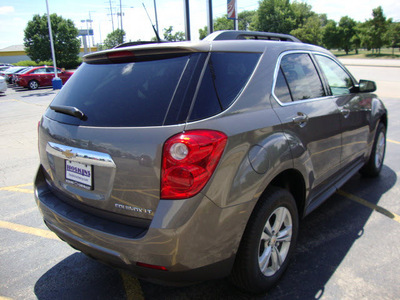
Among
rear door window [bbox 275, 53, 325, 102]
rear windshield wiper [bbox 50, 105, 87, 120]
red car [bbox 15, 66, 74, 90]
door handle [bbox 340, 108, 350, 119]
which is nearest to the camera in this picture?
rear windshield wiper [bbox 50, 105, 87, 120]

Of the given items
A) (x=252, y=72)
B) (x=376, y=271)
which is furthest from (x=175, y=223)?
(x=376, y=271)

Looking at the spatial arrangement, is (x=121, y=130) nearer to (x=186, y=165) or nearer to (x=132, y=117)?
(x=132, y=117)

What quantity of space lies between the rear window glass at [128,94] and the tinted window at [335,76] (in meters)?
1.95

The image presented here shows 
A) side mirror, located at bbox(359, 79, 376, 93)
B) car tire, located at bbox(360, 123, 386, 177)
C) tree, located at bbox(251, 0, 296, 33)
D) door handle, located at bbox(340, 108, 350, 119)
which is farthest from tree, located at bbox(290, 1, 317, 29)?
door handle, located at bbox(340, 108, 350, 119)

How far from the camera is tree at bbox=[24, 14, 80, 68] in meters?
46.5

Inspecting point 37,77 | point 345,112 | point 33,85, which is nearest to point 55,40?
point 37,77

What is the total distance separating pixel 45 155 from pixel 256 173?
1.58 m

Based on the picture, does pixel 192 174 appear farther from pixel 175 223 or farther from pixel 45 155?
pixel 45 155

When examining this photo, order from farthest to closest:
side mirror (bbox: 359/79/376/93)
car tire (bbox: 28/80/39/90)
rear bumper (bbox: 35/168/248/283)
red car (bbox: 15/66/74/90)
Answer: car tire (bbox: 28/80/39/90) < red car (bbox: 15/66/74/90) < side mirror (bbox: 359/79/376/93) < rear bumper (bbox: 35/168/248/283)

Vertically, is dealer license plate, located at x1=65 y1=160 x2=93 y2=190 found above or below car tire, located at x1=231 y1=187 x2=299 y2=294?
above

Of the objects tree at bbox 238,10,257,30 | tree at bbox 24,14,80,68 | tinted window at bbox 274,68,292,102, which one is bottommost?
tinted window at bbox 274,68,292,102

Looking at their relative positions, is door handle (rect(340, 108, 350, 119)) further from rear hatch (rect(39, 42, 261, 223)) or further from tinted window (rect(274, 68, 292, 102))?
rear hatch (rect(39, 42, 261, 223))

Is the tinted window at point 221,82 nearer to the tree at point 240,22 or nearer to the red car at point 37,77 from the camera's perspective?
the red car at point 37,77

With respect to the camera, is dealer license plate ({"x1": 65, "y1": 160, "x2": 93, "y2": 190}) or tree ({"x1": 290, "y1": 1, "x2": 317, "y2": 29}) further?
tree ({"x1": 290, "y1": 1, "x2": 317, "y2": 29})
